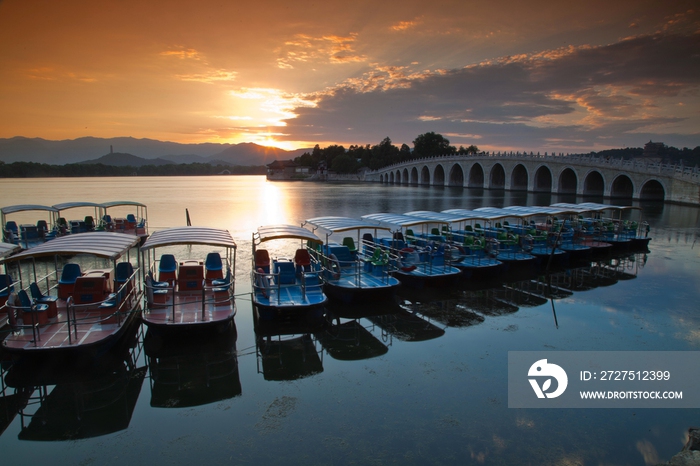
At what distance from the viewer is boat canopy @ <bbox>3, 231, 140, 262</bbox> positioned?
10648 mm

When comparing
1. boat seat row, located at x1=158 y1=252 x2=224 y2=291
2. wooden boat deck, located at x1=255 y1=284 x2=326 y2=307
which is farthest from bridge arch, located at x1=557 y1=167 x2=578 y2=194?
boat seat row, located at x1=158 y1=252 x2=224 y2=291

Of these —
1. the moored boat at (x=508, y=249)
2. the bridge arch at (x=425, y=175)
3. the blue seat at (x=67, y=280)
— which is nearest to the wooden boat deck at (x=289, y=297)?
the blue seat at (x=67, y=280)

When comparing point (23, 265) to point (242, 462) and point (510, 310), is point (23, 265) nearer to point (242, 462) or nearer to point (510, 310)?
point (242, 462)

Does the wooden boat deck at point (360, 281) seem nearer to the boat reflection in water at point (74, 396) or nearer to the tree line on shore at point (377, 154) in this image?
the boat reflection in water at point (74, 396)

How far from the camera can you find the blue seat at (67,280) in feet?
40.9

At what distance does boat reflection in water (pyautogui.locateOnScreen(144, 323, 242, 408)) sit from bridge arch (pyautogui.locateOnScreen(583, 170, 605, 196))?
2728 inches

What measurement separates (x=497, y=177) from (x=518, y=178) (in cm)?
659

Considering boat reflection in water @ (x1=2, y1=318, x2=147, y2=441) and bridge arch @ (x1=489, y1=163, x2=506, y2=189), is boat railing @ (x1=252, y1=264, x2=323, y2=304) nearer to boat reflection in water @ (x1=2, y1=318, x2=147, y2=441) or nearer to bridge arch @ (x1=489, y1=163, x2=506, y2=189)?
boat reflection in water @ (x1=2, y1=318, x2=147, y2=441)

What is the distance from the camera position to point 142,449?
729 centimetres

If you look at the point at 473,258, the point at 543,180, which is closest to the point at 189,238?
the point at 473,258

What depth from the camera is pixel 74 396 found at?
8.87 m

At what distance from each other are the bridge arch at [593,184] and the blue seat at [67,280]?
232ft

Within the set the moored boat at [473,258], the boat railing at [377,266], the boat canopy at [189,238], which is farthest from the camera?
the moored boat at [473,258]

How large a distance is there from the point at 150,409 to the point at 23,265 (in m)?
18.3
